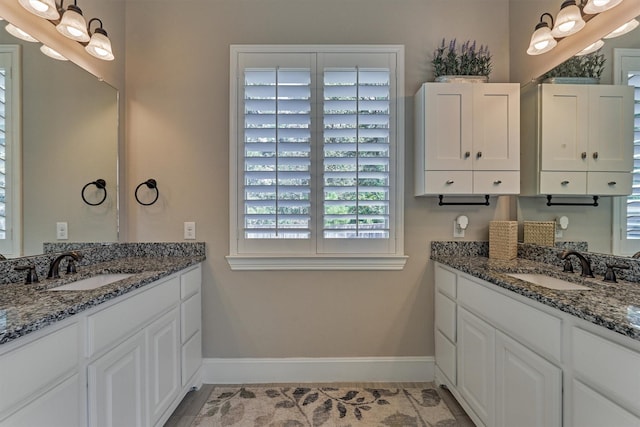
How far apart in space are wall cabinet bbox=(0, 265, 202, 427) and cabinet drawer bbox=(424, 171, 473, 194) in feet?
5.80

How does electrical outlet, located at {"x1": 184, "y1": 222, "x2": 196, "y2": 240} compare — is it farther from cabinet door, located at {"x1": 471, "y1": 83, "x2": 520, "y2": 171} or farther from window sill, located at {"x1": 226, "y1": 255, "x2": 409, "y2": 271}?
cabinet door, located at {"x1": 471, "y1": 83, "x2": 520, "y2": 171}

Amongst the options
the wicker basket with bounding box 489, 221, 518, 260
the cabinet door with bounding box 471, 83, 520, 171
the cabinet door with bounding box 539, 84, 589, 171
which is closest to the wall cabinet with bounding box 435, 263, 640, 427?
the wicker basket with bounding box 489, 221, 518, 260

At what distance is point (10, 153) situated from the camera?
53.8 inches

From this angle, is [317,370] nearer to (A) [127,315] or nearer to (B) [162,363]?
(B) [162,363]

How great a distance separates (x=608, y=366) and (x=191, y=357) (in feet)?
7.12

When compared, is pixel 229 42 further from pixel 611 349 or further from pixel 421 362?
pixel 421 362

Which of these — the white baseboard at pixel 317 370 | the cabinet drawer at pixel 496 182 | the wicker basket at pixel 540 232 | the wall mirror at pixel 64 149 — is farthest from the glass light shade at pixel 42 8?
the wicker basket at pixel 540 232

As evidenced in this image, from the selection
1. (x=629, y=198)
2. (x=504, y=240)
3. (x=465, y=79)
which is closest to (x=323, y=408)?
(x=504, y=240)

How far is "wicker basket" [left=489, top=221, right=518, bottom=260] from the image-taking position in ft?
6.62

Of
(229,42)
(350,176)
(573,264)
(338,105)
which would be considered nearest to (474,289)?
(573,264)

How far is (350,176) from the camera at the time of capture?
2174 mm

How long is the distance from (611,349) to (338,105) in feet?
6.22

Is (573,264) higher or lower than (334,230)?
lower

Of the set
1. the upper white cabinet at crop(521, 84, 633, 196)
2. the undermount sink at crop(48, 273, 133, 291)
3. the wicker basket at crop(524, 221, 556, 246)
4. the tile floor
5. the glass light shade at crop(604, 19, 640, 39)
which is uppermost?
the glass light shade at crop(604, 19, 640, 39)
